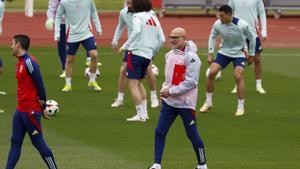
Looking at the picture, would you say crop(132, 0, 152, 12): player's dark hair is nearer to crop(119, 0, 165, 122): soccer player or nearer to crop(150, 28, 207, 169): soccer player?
crop(119, 0, 165, 122): soccer player

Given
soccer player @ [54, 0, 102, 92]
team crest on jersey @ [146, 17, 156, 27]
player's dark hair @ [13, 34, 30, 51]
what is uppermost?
player's dark hair @ [13, 34, 30, 51]

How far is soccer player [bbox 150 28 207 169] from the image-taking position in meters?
15.1

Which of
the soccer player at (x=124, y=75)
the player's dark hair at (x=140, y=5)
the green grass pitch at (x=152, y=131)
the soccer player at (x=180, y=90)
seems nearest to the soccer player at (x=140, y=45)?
the player's dark hair at (x=140, y=5)

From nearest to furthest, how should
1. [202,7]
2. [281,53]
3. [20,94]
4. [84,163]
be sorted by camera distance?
[20,94], [84,163], [281,53], [202,7]

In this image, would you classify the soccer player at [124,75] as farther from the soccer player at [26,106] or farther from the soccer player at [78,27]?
the soccer player at [26,106]

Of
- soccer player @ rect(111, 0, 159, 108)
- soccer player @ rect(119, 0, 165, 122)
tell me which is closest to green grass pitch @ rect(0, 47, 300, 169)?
soccer player @ rect(111, 0, 159, 108)

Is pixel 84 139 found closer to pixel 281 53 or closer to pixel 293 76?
pixel 293 76

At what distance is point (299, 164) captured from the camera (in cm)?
1614

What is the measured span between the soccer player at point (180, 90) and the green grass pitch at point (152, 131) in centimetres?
66

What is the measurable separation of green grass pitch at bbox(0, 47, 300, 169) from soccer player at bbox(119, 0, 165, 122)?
626mm

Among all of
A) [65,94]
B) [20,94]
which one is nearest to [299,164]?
[20,94]

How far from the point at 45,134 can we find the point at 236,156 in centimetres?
380

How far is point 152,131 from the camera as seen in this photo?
19250 millimetres

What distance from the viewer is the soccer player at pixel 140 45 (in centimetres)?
1988
